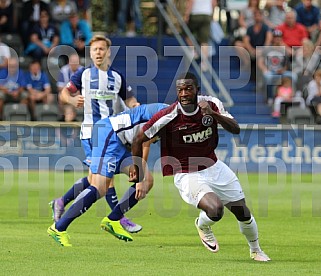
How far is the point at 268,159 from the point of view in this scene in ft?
64.4

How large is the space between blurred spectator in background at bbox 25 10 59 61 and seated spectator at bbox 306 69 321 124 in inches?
220

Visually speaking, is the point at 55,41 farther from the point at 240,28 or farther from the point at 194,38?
the point at 240,28

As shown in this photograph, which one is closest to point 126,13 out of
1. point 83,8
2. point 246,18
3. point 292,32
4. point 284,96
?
point 83,8

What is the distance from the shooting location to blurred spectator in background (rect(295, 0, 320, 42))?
2402 centimetres

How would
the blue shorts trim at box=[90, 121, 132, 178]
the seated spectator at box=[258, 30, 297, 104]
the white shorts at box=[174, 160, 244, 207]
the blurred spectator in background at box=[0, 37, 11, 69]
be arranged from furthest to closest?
the seated spectator at box=[258, 30, 297, 104], the blurred spectator in background at box=[0, 37, 11, 69], the blue shorts trim at box=[90, 121, 132, 178], the white shorts at box=[174, 160, 244, 207]

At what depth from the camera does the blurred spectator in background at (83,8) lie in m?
23.3

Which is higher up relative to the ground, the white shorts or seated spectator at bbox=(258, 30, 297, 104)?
seated spectator at bbox=(258, 30, 297, 104)

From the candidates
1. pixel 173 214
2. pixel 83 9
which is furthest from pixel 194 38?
pixel 173 214

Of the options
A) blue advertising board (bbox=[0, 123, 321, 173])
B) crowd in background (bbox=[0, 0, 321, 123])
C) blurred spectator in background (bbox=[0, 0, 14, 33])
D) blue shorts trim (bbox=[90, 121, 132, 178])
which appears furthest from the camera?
blurred spectator in background (bbox=[0, 0, 14, 33])

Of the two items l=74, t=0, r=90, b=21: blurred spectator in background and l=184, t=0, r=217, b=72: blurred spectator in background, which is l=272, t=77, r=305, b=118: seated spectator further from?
l=74, t=0, r=90, b=21: blurred spectator in background

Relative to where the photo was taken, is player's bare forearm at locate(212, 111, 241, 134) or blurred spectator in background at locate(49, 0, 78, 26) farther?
blurred spectator in background at locate(49, 0, 78, 26)

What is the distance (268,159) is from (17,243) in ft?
31.4

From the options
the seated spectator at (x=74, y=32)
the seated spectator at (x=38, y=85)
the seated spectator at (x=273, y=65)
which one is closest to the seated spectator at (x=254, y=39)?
the seated spectator at (x=273, y=65)

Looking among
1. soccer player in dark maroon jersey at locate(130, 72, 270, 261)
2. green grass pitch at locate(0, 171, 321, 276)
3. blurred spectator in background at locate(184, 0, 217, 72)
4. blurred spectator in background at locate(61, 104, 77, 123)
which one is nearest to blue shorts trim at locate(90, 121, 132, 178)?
green grass pitch at locate(0, 171, 321, 276)
